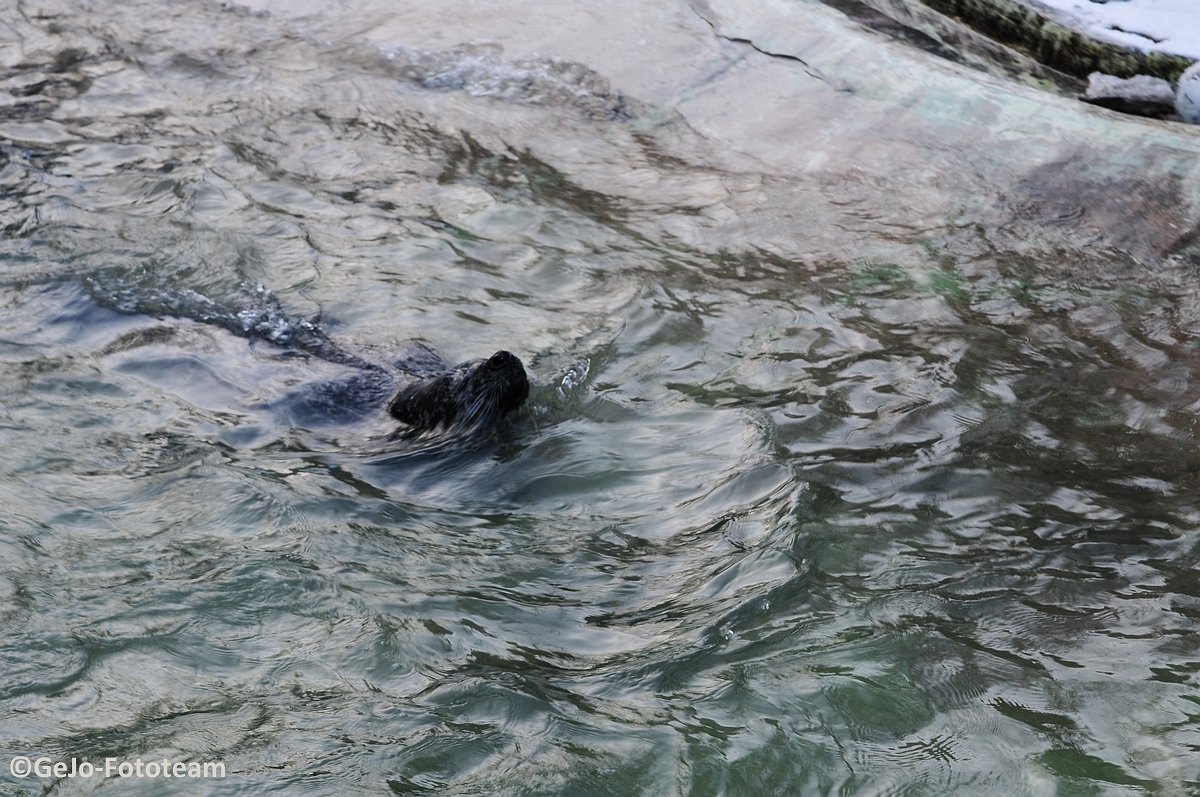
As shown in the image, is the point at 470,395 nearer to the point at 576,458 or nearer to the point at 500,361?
the point at 500,361

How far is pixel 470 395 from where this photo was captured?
4219 mm

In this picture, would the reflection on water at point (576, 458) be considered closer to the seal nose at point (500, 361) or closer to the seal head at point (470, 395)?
the seal head at point (470, 395)

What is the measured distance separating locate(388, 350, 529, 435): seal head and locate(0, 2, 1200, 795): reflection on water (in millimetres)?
121

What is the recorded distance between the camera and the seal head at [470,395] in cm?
420

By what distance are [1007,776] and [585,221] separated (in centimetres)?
399

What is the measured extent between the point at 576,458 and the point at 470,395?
0.46m

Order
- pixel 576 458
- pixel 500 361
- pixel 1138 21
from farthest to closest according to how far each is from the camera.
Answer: pixel 1138 21 < pixel 576 458 < pixel 500 361

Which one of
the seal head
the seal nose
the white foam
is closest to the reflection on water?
the seal head

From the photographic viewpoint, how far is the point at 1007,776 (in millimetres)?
2826

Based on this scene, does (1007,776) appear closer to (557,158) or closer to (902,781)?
(902,781)

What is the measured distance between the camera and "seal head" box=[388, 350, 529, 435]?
4199 mm

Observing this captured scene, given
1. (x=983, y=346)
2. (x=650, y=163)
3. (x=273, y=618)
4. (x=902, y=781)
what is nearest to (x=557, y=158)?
(x=650, y=163)

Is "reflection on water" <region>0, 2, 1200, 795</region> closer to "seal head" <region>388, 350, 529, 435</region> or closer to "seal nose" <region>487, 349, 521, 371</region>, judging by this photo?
"seal head" <region>388, 350, 529, 435</region>

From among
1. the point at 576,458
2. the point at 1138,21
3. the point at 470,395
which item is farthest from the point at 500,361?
the point at 1138,21
